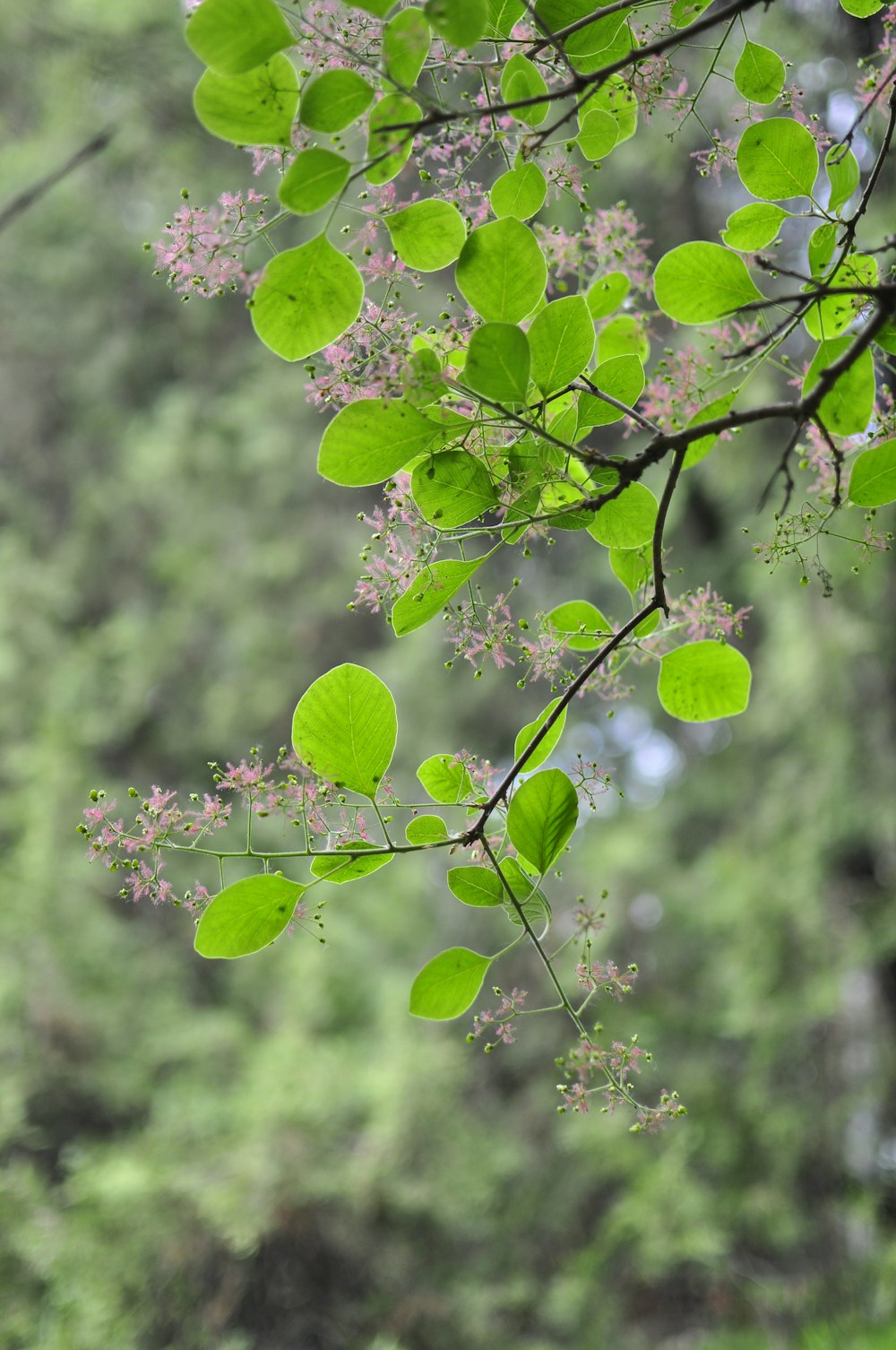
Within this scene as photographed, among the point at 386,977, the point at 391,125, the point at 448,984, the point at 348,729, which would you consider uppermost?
the point at 391,125

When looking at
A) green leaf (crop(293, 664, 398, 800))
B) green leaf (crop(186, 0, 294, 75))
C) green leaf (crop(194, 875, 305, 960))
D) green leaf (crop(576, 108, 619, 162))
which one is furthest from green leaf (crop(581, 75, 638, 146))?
green leaf (crop(194, 875, 305, 960))

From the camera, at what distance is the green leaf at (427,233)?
44cm

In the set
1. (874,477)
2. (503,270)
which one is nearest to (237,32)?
(503,270)

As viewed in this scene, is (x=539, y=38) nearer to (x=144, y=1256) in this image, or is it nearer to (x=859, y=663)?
(x=859, y=663)

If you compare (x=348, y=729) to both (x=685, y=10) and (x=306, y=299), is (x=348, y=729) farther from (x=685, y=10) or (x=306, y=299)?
(x=685, y=10)

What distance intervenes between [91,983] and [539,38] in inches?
111

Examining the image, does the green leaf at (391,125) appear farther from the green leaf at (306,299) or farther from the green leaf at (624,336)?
the green leaf at (624,336)

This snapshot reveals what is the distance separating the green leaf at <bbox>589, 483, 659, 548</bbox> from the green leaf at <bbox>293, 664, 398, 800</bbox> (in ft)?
0.48

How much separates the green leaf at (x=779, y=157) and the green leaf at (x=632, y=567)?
0.20 metres

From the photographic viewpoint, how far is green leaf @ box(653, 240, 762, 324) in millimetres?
499

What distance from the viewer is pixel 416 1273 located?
232 centimetres

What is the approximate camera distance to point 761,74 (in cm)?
53

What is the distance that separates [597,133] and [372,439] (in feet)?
0.76

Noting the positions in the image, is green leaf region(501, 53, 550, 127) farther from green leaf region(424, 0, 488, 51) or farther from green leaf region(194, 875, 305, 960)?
green leaf region(194, 875, 305, 960)
